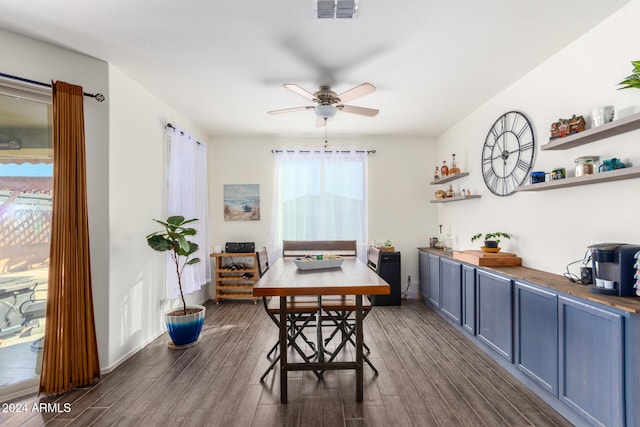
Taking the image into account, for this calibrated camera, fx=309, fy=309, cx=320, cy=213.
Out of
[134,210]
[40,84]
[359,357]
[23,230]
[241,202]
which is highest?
[40,84]

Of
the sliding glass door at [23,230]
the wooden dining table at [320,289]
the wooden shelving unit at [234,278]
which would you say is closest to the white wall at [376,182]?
the wooden shelving unit at [234,278]

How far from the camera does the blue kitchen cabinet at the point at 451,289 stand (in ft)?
11.3

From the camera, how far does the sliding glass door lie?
7.37ft

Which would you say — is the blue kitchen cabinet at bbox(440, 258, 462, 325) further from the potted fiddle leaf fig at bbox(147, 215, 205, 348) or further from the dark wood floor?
the potted fiddle leaf fig at bbox(147, 215, 205, 348)

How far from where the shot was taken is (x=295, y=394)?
2266 mm

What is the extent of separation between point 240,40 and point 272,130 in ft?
7.82

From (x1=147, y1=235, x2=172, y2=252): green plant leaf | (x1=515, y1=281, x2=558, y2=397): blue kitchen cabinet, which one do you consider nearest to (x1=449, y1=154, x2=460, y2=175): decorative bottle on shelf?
(x1=515, y1=281, x2=558, y2=397): blue kitchen cabinet

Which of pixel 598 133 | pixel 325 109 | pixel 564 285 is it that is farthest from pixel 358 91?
pixel 564 285

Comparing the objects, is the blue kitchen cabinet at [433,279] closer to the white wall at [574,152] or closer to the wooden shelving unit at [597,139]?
the white wall at [574,152]

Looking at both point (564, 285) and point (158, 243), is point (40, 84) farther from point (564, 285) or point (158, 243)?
point (564, 285)

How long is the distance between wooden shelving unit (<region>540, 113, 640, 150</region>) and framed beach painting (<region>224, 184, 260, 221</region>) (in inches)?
152

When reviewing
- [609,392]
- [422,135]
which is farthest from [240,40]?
[422,135]

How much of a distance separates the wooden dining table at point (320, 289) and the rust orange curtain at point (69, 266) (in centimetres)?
142

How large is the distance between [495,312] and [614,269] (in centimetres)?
113
